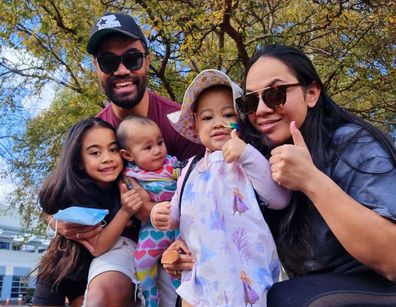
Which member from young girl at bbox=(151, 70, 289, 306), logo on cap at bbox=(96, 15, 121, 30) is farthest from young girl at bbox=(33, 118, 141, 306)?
logo on cap at bbox=(96, 15, 121, 30)

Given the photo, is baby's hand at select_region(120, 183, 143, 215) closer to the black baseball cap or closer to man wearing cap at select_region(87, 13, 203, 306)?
man wearing cap at select_region(87, 13, 203, 306)

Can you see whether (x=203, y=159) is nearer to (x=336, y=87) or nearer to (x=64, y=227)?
(x=64, y=227)

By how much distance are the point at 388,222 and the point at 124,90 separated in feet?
A: 6.57

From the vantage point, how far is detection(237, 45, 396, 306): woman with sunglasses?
1.86m

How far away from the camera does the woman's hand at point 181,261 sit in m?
2.28

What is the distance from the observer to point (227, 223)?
2178mm

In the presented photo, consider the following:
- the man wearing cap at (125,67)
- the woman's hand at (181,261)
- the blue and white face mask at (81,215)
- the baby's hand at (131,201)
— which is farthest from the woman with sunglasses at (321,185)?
the blue and white face mask at (81,215)

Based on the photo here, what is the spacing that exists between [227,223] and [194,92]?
846mm

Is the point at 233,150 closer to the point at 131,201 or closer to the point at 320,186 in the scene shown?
the point at 320,186

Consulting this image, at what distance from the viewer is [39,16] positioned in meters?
7.25

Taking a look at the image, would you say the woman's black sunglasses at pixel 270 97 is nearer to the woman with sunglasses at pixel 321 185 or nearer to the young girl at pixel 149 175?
the woman with sunglasses at pixel 321 185

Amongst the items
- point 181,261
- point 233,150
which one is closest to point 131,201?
point 181,261

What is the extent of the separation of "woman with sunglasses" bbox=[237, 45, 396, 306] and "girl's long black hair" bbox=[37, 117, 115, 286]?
1.07m

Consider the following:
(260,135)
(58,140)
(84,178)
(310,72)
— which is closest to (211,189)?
(260,135)
